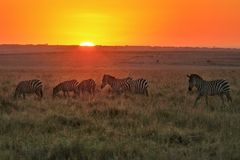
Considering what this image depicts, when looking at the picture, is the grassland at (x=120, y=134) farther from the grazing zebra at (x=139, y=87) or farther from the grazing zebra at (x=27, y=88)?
the grazing zebra at (x=139, y=87)

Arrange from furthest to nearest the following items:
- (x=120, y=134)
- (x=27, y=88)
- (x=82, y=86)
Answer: (x=82, y=86) → (x=27, y=88) → (x=120, y=134)

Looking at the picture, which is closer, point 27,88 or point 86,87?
point 27,88

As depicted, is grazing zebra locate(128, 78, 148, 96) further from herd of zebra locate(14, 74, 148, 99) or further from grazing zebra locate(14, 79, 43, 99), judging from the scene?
grazing zebra locate(14, 79, 43, 99)

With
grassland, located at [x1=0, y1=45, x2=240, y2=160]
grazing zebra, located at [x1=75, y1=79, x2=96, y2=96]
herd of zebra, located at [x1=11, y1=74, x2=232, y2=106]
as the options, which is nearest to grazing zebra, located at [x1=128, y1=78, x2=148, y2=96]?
herd of zebra, located at [x1=11, y1=74, x2=232, y2=106]

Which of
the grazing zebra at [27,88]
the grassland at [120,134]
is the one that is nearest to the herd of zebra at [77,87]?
the grazing zebra at [27,88]

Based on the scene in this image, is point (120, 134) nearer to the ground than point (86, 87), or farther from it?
nearer to the ground

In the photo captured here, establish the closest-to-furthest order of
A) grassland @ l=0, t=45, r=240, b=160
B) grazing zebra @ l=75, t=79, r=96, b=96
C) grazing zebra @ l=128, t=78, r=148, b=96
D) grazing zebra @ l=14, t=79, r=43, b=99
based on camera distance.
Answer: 1. grassland @ l=0, t=45, r=240, b=160
2. grazing zebra @ l=14, t=79, r=43, b=99
3. grazing zebra @ l=128, t=78, r=148, b=96
4. grazing zebra @ l=75, t=79, r=96, b=96

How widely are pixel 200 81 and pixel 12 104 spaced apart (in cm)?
783

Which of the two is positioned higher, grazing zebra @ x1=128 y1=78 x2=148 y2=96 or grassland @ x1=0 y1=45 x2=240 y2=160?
grazing zebra @ x1=128 y1=78 x2=148 y2=96

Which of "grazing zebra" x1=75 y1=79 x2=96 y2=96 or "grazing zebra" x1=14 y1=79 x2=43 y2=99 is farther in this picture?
"grazing zebra" x1=75 y1=79 x2=96 y2=96

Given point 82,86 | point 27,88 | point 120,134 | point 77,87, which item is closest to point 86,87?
point 82,86

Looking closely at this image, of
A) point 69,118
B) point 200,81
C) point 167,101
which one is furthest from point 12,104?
point 200,81

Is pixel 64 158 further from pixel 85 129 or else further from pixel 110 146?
pixel 85 129

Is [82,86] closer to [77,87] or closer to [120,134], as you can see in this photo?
[77,87]
